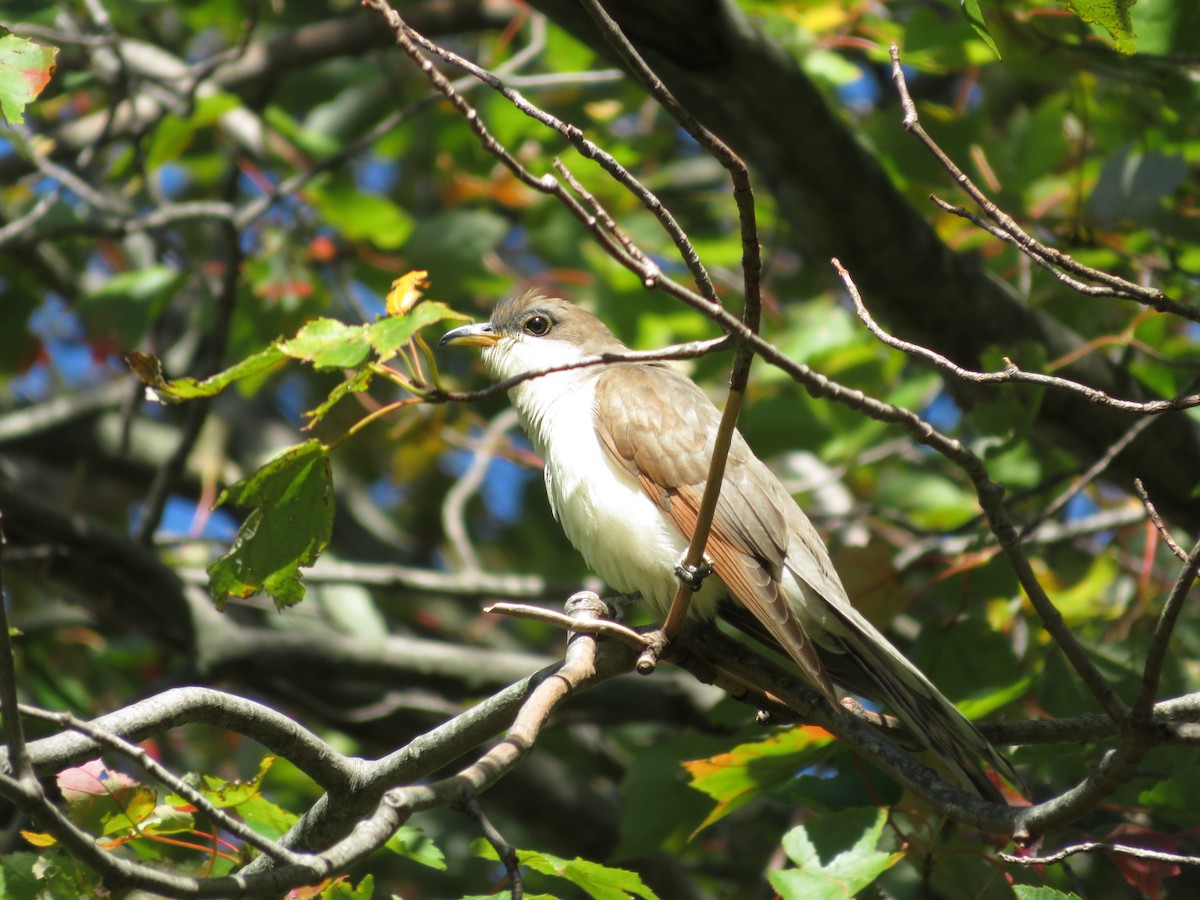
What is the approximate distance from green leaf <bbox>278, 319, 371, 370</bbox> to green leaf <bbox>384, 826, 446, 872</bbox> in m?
1.08

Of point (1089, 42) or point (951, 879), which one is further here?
point (1089, 42)

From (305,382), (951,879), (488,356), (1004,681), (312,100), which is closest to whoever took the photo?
(951,879)

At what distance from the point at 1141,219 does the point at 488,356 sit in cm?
246

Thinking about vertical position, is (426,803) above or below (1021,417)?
above

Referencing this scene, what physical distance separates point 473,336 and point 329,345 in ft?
7.31

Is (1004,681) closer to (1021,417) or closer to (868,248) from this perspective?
(1021,417)

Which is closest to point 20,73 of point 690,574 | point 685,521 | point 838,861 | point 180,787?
point 180,787

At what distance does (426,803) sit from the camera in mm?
1854

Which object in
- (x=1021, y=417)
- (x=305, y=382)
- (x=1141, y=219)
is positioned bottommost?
(x=305, y=382)

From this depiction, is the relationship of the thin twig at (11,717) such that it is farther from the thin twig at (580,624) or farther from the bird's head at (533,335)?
the bird's head at (533,335)

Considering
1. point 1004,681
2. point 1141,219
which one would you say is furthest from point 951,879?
point 1141,219

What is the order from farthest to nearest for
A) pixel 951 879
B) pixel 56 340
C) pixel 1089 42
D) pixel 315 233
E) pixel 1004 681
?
pixel 56 340 < pixel 315 233 < pixel 1089 42 < pixel 1004 681 < pixel 951 879

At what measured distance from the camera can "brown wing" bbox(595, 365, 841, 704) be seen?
11.1ft

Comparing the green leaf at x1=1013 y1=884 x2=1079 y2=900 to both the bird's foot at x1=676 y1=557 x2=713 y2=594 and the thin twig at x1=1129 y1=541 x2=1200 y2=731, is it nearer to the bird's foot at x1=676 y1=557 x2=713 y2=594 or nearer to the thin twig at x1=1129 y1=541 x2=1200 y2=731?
the thin twig at x1=1129 y1=541 x2=1200 y2=731
